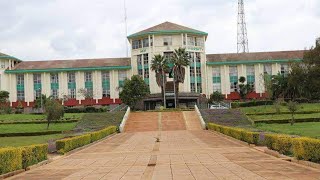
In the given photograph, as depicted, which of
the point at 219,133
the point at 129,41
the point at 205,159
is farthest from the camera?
the point at 129,41

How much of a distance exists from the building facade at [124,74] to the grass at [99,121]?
26.5m

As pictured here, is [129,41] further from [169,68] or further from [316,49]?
[316,49]

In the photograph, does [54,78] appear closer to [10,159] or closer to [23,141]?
[23,141]

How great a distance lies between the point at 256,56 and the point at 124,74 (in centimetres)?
2402

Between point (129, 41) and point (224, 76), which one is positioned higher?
point (129, 41)

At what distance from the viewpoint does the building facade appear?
8238cm

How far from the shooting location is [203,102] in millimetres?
78938

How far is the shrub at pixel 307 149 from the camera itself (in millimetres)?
14531

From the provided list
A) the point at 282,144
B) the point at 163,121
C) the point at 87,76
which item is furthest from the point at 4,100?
the point at 282,144

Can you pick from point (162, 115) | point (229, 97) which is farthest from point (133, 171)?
point (229, 97)

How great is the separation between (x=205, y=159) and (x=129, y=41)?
67.4 m

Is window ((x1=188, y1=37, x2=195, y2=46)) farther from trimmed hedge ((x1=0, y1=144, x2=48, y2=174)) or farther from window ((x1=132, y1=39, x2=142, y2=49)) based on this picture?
trimmed hedge ((x1=0, y1=144, x2=48, y2=174))

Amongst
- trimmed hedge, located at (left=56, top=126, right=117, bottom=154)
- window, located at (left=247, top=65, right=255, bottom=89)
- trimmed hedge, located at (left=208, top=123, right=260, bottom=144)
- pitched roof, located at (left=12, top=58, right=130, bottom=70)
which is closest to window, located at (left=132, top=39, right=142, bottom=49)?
pitched roof, located at (left=12, top=58, right=130, bottom=70)

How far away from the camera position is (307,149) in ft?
49.1
